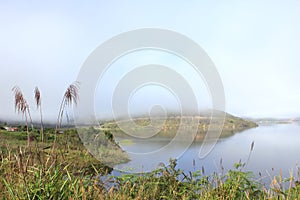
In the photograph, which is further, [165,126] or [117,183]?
[165,126]

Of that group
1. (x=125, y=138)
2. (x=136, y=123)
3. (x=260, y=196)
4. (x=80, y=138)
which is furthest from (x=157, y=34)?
(x=260, y=196)

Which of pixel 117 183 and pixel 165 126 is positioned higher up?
pixel 165 126

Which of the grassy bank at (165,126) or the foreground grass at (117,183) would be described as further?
the grassy bank at (165,126)

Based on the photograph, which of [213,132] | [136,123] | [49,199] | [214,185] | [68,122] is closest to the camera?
[49,199]

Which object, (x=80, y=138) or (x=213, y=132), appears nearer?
(x=80, y=138)

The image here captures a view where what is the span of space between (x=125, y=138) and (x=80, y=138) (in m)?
1.21

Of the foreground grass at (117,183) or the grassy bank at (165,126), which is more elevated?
the grassy bank at (165,126)

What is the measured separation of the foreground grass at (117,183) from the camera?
8.25ft

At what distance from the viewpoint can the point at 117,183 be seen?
324 cm

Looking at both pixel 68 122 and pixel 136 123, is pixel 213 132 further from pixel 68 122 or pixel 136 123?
pixel 68 122

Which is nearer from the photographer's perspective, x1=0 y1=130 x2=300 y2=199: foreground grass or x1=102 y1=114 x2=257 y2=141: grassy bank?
x1=0 y1=130 x2=300 y2=199: foreground grass

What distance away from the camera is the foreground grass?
252 cm

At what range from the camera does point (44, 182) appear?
2482 millimetres

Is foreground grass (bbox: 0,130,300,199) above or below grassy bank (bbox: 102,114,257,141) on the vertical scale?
below
